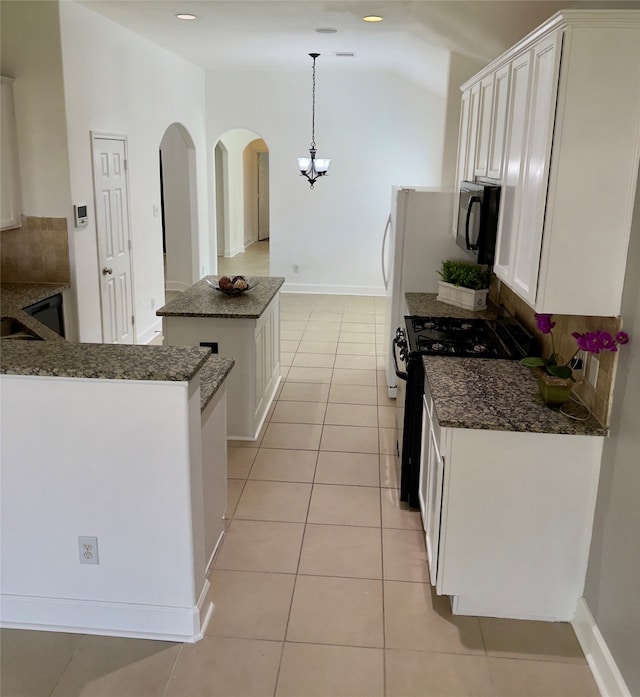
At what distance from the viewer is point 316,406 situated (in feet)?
15.8

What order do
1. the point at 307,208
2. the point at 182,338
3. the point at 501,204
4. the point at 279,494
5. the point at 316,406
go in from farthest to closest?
the point at 307,208
the point at 316,406
the point at 182,338
the point at 279,494
the point at 501,204

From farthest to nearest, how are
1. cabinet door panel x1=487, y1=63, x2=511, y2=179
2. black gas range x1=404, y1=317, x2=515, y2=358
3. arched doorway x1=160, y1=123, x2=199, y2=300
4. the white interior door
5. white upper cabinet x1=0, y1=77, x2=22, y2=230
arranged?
arched doorway x1=160, y1=123, x2=199, y2=300 → the white interior door → white upper cabinet x1=0, y1=77, x2=22, y2=230 → black gas range x1=404, y1=317, x2=515, y2=358 → cabinet door panel x1=487, y1=63, x2=511, y2=179

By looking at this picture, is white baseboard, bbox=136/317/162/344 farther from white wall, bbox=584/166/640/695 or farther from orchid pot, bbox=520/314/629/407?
white wall, bbox=584/166/640/695

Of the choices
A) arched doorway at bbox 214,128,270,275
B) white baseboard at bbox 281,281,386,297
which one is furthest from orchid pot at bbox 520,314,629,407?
arched doorway at bbox 214,128,270,275

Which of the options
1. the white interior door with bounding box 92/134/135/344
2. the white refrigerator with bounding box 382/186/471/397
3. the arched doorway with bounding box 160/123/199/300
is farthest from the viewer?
the arched doorway with bounding box 160/123/199/300

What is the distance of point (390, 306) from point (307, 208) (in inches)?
153

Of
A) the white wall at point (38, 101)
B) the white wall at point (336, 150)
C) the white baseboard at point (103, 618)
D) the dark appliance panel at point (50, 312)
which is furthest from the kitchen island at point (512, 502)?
the white wall at point (336, 150)

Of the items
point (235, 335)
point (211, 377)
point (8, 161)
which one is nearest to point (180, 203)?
point (8, 161)

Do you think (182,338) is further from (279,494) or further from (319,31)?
(319,31)

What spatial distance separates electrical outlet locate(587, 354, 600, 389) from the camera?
242cm

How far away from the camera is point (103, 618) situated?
243 cm

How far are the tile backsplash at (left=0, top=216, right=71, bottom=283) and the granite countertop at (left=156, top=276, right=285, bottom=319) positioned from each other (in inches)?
41.6

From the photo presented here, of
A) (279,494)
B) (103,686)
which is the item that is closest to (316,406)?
(279,494)

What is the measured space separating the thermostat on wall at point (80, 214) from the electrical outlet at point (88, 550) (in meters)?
3.06
